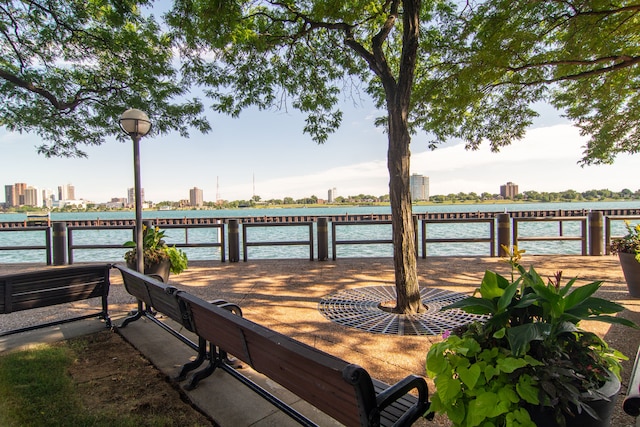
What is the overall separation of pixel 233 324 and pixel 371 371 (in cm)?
147

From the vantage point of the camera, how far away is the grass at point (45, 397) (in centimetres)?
223

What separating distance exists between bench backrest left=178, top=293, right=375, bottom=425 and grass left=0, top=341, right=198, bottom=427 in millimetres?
723

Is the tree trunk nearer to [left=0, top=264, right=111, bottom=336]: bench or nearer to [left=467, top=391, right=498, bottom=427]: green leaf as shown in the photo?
[left=467, top=391, right=498, bottom=427]: green leaf

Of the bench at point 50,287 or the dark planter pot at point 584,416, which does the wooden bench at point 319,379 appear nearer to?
the dark planter pot at point 584,416

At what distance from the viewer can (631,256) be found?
16.1 feet

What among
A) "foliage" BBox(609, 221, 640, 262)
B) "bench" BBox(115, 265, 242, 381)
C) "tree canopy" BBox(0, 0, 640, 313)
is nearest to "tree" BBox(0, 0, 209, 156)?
"tree canopy" BBox(0, 0, 640, 313)

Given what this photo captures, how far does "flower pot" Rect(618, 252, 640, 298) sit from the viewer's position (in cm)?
488

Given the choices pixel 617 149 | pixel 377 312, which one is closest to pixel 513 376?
pixel 377 312

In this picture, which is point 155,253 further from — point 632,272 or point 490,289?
point 632,272

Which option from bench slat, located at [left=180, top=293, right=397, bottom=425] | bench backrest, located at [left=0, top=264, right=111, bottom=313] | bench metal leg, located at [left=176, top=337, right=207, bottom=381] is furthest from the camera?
bench backrest, located at [left=0, top=264, right=111, bottom=313]

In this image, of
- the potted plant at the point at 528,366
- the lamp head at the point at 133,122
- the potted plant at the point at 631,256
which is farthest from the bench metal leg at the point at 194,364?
the potted plant at the point at 631,256

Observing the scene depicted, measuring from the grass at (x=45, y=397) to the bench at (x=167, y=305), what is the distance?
1.95 feet

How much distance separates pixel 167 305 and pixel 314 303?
2.46 metres

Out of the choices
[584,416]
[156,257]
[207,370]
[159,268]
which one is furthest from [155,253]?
[584,416]
